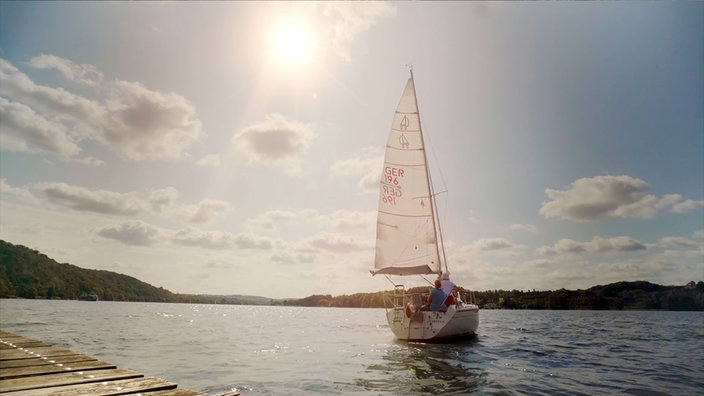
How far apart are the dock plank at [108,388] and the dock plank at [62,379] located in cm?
25

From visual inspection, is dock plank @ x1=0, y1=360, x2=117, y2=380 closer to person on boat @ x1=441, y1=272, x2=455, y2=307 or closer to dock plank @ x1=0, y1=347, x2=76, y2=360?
dock plank @ x1=0, y1=347, x2=76, y2=360

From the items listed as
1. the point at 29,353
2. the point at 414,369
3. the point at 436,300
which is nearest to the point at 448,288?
the point at 436,300

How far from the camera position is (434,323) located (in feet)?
84.7

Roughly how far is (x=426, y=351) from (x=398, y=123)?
19.1 m

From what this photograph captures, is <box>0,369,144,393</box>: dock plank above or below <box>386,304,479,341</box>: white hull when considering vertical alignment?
above

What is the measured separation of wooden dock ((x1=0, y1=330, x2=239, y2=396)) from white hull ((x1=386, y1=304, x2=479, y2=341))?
21.7m

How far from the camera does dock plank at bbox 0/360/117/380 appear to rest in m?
6.23

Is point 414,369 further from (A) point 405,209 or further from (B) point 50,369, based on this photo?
(A) point 405,209

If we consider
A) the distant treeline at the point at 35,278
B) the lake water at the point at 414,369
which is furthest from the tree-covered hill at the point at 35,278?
the lake water at the point at 414,369

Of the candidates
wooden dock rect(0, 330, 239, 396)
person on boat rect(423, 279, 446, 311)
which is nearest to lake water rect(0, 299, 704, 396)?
person on boat rect(423, 279, 446, 311)

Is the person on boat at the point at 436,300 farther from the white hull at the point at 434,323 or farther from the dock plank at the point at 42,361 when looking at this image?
the dock plank at the point at 42,361

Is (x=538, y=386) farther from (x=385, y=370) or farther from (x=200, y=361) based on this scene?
(x=200, y=361)

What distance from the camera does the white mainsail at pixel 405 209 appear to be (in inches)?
1243

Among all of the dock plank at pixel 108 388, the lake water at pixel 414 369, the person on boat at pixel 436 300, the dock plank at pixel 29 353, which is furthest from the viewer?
the person on boat at pixel 436 300
